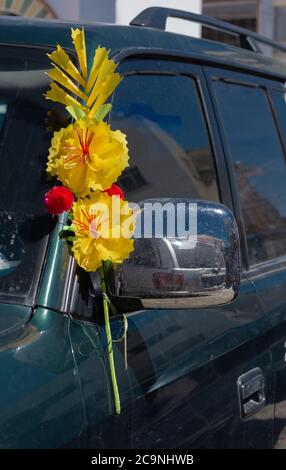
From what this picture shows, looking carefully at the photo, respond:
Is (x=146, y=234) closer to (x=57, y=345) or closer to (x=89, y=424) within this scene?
(x=57, y=345)

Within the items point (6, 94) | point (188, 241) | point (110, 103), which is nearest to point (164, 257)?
point (188, 241)

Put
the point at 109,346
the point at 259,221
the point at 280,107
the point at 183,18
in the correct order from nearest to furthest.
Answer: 1. the point at 109,346
2. the point at 259,221
3. the point at 183,18
4. the point at 280,107

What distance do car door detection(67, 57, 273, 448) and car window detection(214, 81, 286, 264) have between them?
0.44 ft

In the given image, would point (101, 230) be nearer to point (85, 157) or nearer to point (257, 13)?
point (85, 157)

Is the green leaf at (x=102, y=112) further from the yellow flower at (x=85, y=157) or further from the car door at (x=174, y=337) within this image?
the car door at (x=174, y=337)

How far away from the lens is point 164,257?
1754mm

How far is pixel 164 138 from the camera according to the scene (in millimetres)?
2324

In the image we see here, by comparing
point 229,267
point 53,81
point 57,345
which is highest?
point 53,81

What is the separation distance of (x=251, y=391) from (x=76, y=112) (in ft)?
3.10

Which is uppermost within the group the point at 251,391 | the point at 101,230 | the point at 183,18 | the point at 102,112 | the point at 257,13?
the point at 257,13

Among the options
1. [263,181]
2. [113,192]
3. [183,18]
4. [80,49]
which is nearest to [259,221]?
[263,181]

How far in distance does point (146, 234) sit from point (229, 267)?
196 millimetres

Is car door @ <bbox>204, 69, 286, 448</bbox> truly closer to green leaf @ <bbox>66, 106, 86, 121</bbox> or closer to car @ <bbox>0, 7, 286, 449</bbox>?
car @ <bbox>0, 7, 286, 449</bbox>

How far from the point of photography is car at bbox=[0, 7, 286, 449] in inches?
65.1
